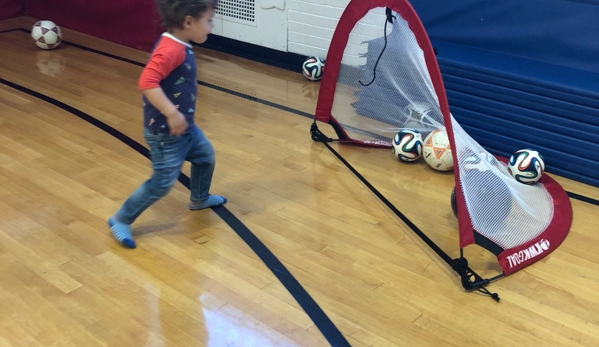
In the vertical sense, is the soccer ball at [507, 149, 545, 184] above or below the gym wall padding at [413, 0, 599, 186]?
below

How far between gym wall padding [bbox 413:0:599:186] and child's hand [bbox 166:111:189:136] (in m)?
1.94

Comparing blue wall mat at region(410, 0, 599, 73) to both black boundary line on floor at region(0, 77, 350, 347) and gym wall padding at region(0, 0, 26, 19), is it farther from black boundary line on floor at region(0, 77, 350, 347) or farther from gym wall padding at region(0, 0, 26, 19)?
gym wall padding at region(0, 0, 26, 19)

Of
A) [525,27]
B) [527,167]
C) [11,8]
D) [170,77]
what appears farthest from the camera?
[11,8]

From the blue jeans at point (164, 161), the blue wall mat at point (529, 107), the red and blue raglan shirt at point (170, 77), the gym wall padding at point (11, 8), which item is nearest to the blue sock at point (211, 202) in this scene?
the blue jeans at point (164, 161)

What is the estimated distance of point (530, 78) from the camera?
328 centimetres

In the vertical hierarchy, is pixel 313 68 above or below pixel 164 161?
below

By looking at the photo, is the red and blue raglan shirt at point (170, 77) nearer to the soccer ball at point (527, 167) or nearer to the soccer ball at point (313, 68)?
the soccer ball at point (527, 167)

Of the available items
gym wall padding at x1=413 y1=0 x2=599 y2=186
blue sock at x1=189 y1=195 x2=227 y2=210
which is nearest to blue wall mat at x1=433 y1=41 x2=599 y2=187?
gym wall padding at x1=413 y1=0 x2=599 y2=186

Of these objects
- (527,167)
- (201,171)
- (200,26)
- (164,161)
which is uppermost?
(200,26)

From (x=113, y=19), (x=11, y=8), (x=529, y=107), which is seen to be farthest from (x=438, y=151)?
(x=11, y=8)

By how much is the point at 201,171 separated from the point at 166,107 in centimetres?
57

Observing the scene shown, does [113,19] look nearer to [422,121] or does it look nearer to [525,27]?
[422,121]

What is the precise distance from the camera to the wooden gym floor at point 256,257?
209cm

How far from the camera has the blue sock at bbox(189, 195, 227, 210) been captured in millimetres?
2805
